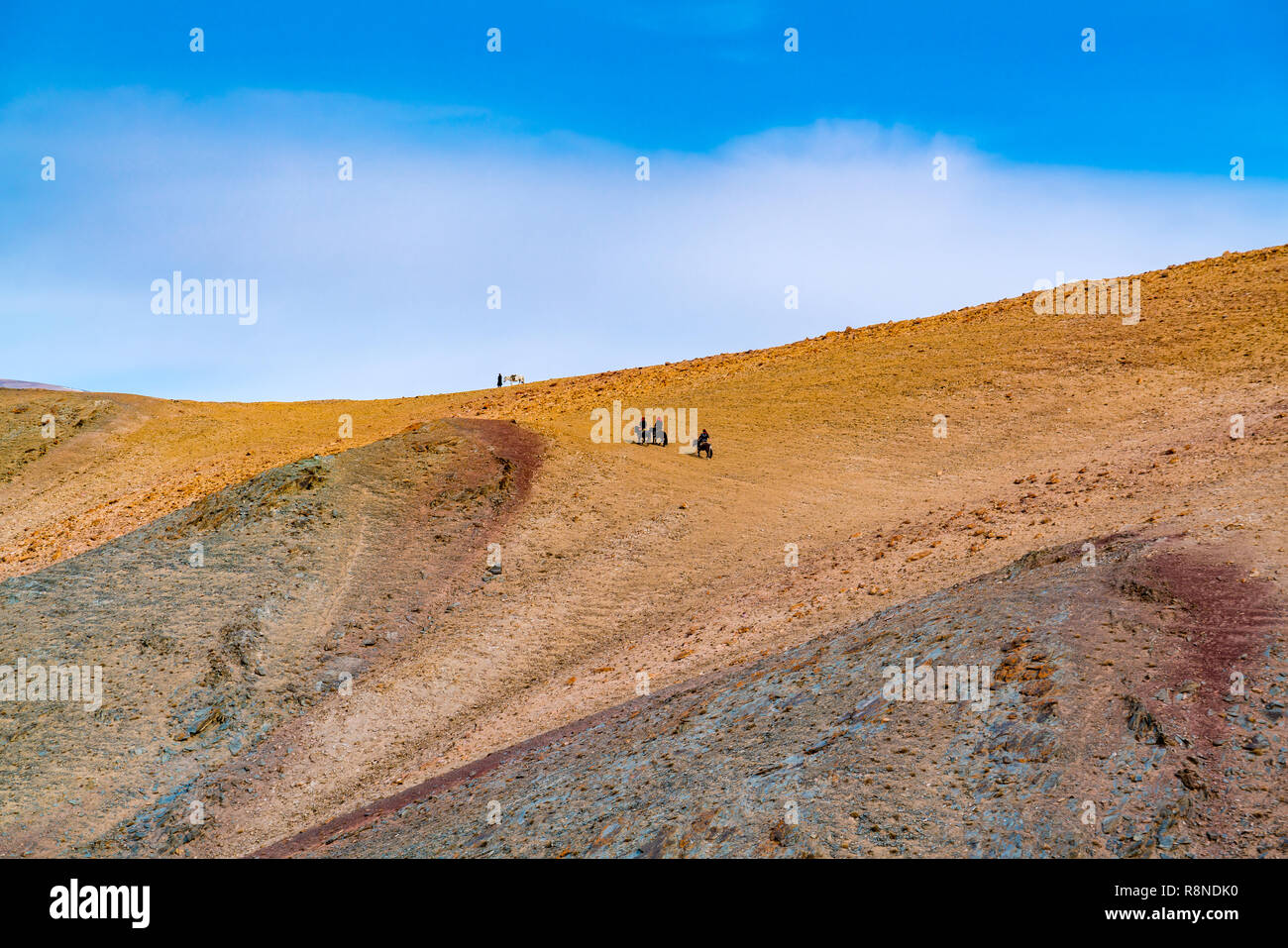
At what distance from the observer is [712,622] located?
69.7 ft

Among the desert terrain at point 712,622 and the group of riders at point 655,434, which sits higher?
the group of riders at point 655,434

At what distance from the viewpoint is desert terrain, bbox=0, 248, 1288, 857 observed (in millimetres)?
10273

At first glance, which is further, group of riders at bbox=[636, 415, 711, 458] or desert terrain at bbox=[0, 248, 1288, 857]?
group of riders at bbox=[636, 415, 711, 458]

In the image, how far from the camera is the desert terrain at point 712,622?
1027 centimetres

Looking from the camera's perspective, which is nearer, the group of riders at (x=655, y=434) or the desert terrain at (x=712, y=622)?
the desert terrain at (x=712, y=622)

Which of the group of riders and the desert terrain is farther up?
the group of riders

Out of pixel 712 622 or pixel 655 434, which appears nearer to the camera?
pixel 712 622

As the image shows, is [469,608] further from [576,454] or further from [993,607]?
[993,607]

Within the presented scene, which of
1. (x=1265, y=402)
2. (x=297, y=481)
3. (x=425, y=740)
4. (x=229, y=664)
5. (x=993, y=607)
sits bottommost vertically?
(x=425, y=740)

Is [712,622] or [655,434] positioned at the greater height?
[655,434]

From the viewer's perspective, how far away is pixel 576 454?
3200cm
